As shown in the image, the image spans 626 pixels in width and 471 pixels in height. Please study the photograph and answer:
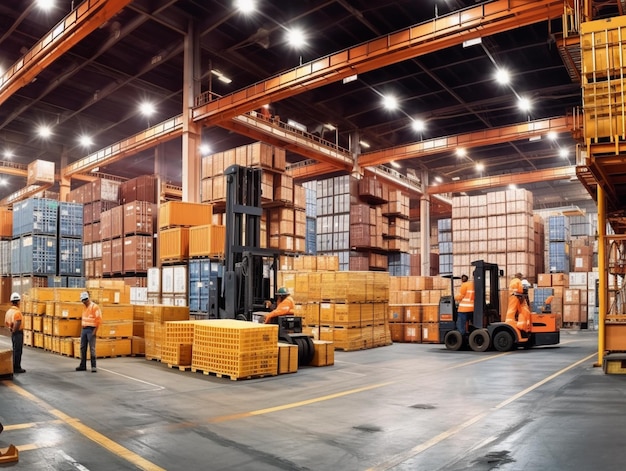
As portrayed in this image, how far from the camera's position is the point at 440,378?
873cm

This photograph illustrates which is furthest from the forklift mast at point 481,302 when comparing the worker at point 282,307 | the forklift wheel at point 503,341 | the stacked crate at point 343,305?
the worker at point 282,307

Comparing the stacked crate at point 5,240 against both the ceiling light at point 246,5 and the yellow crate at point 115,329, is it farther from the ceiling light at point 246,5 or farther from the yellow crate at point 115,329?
the ceiling light at point 246,5

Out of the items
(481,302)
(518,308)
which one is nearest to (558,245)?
(518,308)

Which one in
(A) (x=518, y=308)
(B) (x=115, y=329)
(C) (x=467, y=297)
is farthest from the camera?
(C) (x=467, y=297)

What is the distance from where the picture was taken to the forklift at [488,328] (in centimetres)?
1273

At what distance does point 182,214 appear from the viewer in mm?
14508

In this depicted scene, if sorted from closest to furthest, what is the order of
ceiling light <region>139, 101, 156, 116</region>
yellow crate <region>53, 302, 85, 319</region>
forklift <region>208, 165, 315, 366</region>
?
forklift <region>208, 165, 315, 366</region>
yellow crate <region>53, 302, 85, 319</region>
ceiling light <region>139, 101, 156, 116</region>

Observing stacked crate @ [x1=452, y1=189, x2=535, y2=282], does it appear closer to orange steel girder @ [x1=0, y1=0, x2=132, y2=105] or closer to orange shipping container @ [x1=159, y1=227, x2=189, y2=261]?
orange shipping container @ [x1=159, y1=227, x2=189, y2=261]

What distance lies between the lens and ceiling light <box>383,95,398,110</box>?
2330cm

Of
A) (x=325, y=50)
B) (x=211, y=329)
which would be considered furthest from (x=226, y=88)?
(x=211, y=329)

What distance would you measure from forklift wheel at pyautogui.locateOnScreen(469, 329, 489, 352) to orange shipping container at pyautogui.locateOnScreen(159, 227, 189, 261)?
725 centimetres

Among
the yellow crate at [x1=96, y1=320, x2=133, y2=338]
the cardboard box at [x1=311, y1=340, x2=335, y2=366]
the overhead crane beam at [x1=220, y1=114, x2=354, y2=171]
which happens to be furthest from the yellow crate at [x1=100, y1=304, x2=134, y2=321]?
the overhead crane beam at [x1=220, y1=114, x2=354, y2=171]

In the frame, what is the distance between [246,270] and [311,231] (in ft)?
39.1

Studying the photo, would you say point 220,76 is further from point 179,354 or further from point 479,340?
point 179,354
